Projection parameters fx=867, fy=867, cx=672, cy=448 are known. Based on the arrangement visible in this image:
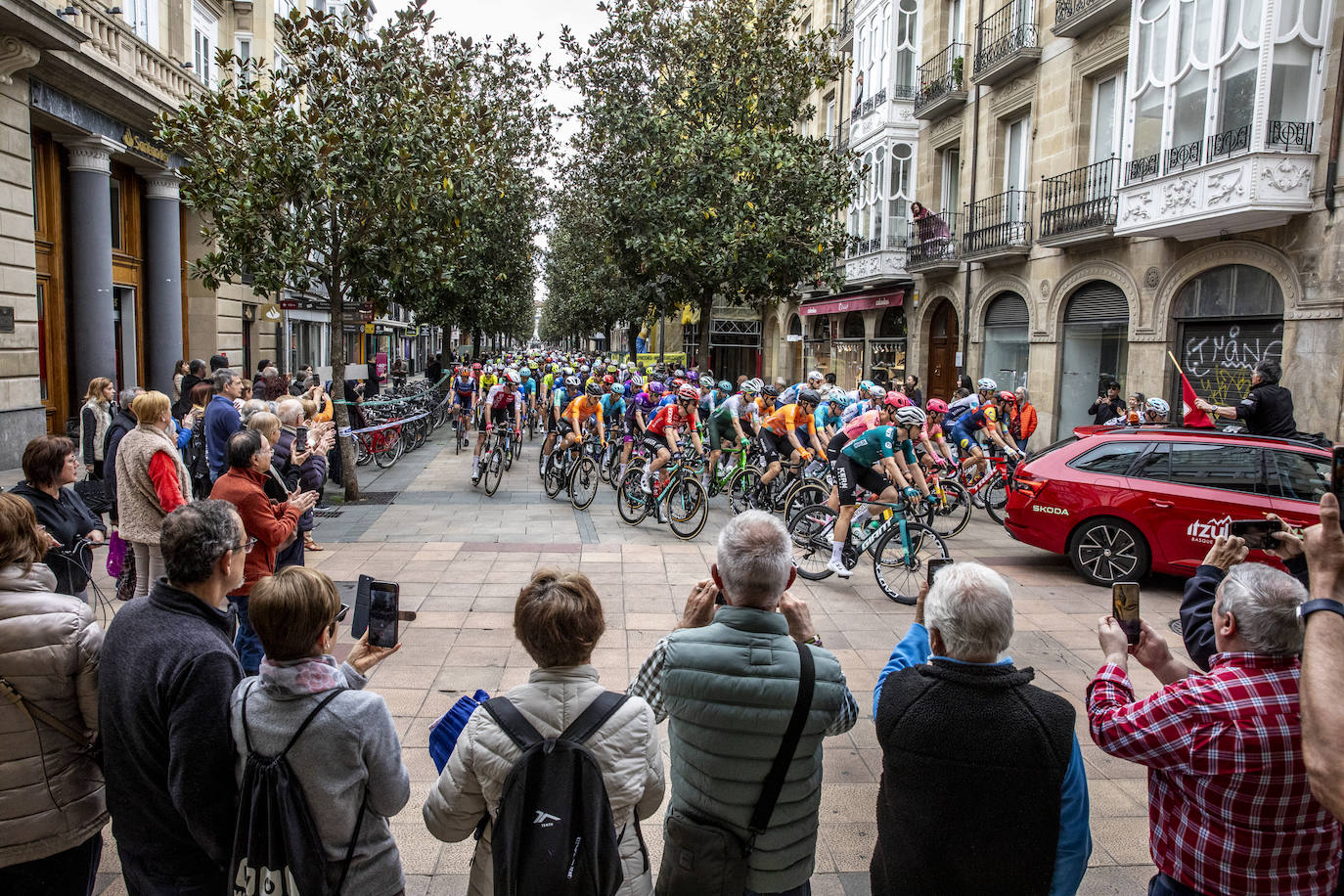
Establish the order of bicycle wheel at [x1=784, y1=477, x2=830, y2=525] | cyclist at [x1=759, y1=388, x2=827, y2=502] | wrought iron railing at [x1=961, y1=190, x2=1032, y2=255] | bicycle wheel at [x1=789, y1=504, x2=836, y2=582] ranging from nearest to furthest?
bicycle wheel at [x1=789, y1=504, x2=836, y2=582] → bicycle wheel at [x1=784, y1=477, x2=830, y2=525] → cyclist at [x1=759, y1=388, x2=827, y2=502] → wrought iron railing at [x1=961, y1=190, x2=1032, y2=255]

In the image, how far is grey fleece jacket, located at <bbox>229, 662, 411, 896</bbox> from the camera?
2.16 m

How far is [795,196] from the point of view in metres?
18.2

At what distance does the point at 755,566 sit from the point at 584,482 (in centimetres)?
990

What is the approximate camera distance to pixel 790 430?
1105 cm

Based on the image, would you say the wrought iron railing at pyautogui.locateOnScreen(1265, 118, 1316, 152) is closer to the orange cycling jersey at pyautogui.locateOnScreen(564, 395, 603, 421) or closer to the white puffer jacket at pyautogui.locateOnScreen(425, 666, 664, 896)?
the orange cycling jersey at pyautogui.locateOnScreen(564, 395, 603, 421)

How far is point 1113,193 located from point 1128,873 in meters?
16.1

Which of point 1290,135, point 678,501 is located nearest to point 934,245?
point 1290,135

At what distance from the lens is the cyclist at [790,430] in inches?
435

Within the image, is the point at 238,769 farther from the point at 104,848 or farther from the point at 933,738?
the point at 104,848

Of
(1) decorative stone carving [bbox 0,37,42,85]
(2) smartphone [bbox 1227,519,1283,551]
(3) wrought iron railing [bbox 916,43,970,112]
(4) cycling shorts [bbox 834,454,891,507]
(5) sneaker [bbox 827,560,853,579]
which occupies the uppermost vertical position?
(3) wrought iron railing [bbox 916,43,970,112]

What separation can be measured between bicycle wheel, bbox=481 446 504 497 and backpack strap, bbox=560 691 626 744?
11282mm

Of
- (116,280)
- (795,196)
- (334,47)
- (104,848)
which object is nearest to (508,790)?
(104,848)

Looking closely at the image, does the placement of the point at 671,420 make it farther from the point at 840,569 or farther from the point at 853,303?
the point at 853,303

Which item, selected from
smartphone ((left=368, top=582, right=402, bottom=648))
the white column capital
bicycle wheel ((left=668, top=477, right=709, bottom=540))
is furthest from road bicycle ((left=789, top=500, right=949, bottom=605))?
the white column capital
